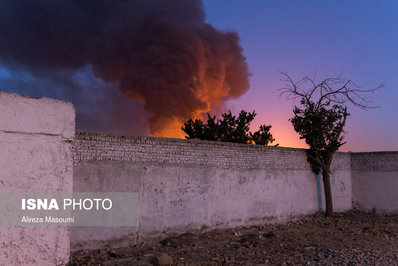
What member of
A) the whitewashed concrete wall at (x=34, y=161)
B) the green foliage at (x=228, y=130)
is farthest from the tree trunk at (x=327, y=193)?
the whitewashed concrete wall at (x=34, y=161)

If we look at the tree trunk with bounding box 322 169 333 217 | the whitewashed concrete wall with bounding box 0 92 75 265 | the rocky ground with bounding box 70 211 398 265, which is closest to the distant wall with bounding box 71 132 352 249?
the rocky ground with bounding box 70 211 398 265

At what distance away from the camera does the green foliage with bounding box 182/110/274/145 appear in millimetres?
19438

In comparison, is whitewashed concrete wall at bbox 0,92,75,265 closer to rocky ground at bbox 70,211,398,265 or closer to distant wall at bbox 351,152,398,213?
rocky ground at bbox 70,211,398,265

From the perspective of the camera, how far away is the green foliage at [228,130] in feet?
63.8

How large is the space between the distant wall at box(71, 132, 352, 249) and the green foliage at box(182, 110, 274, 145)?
6.84 metres

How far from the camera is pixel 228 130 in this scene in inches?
781

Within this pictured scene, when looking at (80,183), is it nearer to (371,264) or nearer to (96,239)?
(96,239)

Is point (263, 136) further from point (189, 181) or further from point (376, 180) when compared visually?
point (189, 181)

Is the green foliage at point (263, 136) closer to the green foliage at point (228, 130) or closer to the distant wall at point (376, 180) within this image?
the green foliage at point (228, 130)

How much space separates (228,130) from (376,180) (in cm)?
831

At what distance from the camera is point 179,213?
8.90 meters

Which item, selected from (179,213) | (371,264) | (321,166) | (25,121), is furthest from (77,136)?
(321,166)

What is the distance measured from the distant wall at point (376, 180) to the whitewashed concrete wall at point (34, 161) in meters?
14.0

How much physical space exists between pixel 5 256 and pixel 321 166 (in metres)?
11.9
